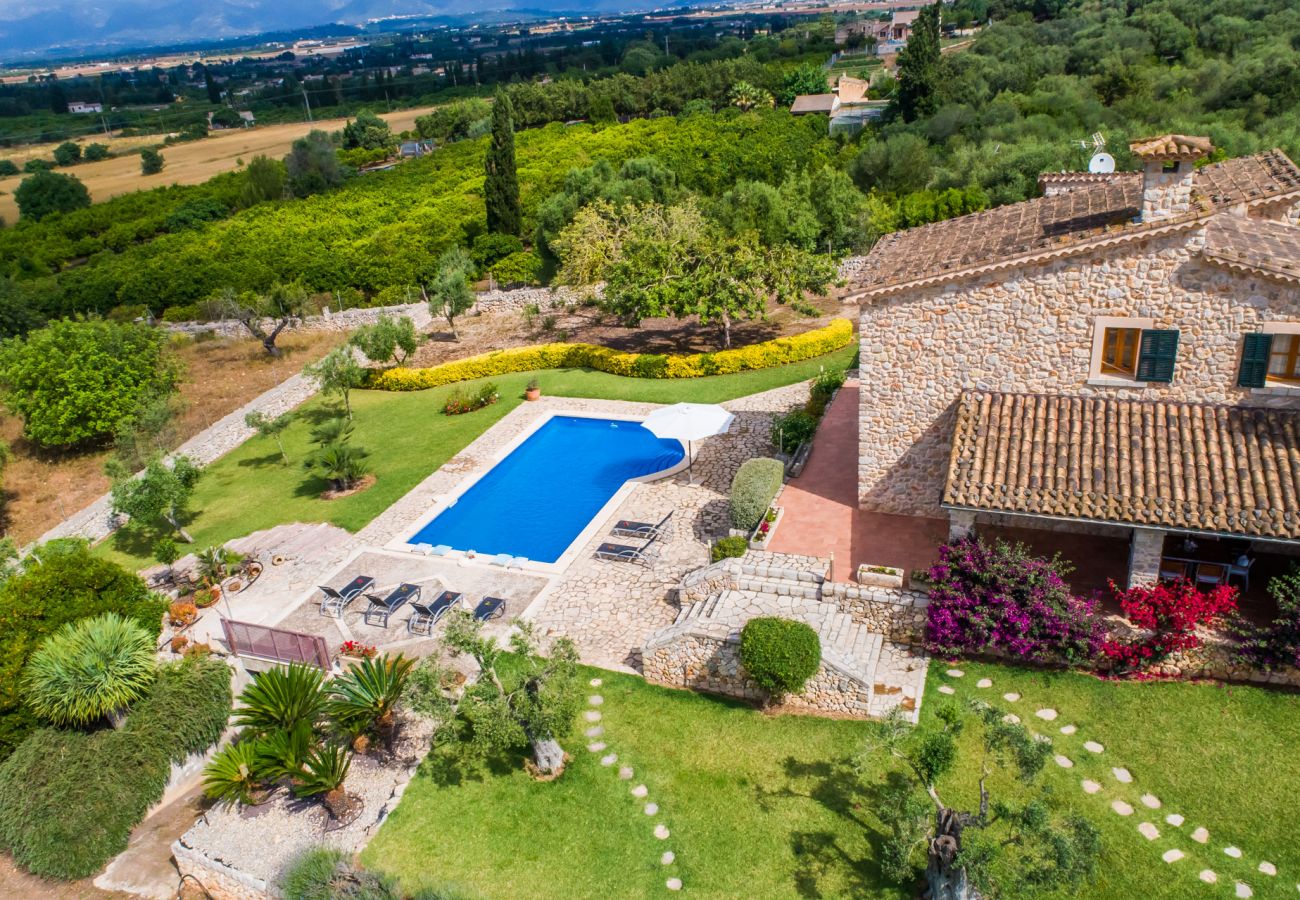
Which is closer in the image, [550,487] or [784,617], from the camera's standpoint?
[784,617]

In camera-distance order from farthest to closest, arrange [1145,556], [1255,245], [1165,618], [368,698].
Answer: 1. [1255,245]
2. [368,698]
3. [1145,556]
4. [1165,618]

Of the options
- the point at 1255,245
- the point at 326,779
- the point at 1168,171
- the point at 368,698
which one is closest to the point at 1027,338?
the point at 1168,171

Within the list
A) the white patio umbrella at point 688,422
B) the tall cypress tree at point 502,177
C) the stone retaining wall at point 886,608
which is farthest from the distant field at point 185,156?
the stone retaining wall at point 886,608

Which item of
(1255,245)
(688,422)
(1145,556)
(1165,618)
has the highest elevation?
(1255,245)

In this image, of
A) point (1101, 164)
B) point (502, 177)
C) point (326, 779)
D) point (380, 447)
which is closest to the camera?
point (326, 779)

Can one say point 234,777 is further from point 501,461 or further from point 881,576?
point 501,461

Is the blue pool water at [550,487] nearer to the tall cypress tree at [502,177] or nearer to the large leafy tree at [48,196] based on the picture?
the tall cypress tree at [502,177]
